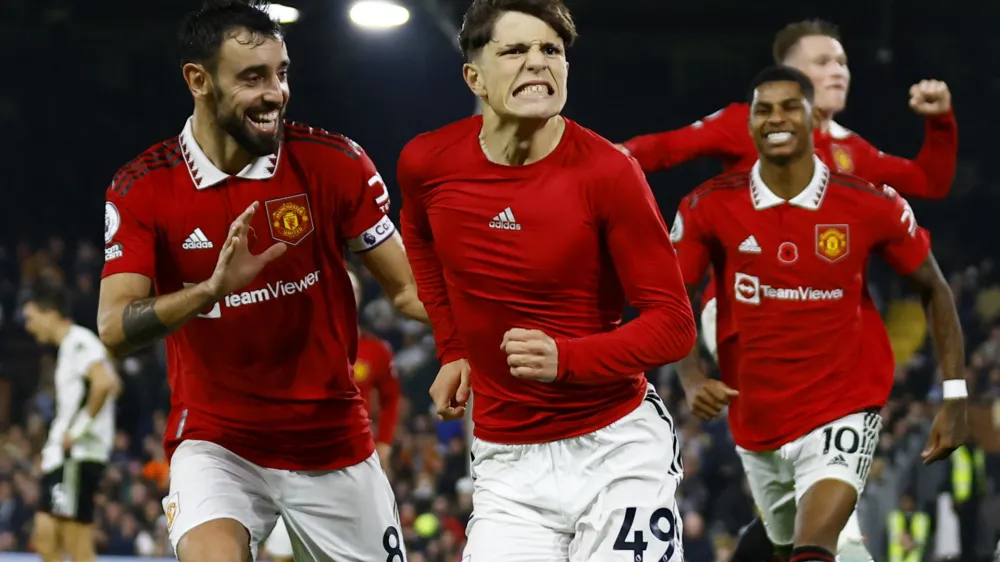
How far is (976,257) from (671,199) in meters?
3.97

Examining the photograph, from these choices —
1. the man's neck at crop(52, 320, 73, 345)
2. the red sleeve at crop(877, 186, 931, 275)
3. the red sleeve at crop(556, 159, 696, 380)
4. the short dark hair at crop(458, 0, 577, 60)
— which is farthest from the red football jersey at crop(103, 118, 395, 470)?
the man's neck at crop(52, 320, 73, 345)

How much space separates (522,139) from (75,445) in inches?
247

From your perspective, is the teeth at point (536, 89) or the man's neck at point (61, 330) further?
the man's neck at point (61, 330)

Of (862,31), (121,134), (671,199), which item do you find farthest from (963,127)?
(121,134)

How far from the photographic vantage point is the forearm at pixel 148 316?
3.64 m

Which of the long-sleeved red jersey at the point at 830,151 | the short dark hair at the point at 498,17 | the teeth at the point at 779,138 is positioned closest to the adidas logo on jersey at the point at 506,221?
the short dark hair at the point at 498,17

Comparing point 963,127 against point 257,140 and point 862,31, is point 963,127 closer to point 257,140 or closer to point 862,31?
point 862,31

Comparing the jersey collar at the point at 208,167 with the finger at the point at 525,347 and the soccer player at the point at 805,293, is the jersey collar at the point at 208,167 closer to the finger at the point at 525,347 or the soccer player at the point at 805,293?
the finger at the point at 525,347

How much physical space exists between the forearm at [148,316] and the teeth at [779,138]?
2308 mm

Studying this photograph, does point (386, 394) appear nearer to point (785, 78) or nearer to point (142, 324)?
point (785, 78)

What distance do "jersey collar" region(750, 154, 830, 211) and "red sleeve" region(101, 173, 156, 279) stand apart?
7.37ft

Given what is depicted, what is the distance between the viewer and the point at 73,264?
709 inches

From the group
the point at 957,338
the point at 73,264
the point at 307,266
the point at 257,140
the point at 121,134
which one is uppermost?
the point at 121,134

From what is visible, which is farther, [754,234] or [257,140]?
[754,234]
